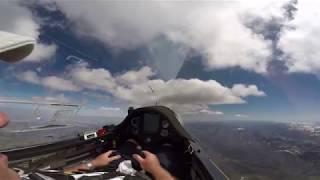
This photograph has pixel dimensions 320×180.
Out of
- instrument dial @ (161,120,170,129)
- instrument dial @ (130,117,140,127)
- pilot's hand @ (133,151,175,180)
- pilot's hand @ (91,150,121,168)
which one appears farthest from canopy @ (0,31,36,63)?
instrument dial @ (130,117,140,127)

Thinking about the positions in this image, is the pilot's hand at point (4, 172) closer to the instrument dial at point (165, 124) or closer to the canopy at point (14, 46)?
the canopy at point (14, 46)

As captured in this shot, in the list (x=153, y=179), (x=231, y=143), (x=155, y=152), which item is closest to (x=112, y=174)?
(x=153, y=179)

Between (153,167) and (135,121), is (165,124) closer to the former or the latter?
(135,121)

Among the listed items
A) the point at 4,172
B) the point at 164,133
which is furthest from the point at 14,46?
the point at 164,133

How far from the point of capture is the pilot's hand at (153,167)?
331 cm

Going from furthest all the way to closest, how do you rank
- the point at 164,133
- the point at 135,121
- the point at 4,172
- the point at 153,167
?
1. the point at 135,121
2. the point at 164,133
3. the point at 153,167
4. the point at 4,172

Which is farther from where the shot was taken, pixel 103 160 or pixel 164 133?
pixel 164 133

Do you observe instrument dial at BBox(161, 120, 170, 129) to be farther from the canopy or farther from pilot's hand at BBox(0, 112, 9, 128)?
pilot's hand at BBox(0, 112, 9, 128)

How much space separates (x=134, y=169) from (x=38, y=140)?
3.38 feet

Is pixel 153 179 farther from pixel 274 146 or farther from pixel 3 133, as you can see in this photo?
pixel 274 146

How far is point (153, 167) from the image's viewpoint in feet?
11.1

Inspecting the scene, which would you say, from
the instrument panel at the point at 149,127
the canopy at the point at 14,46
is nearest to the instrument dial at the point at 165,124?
the instrument panel at the point at 149,127

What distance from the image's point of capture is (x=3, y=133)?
11.9 feet

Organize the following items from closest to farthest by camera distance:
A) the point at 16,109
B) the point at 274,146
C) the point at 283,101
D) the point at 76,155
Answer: the point at 16,109 → the point at 76,155 → the point at 274,146 → the point at 283,101
